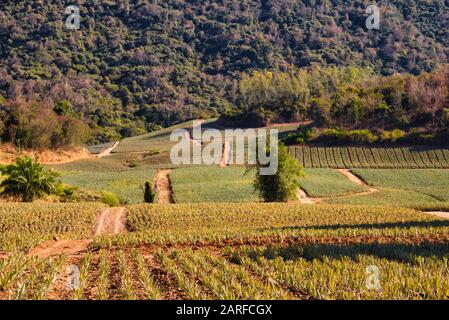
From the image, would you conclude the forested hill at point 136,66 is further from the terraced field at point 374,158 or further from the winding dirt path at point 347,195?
the winding dirt path at point 347,195

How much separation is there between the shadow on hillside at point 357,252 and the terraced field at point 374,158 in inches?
2078

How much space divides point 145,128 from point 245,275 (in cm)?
13082

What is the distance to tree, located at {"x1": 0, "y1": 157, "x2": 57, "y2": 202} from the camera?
37.9 meters

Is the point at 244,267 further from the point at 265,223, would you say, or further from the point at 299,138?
the point at 299,138

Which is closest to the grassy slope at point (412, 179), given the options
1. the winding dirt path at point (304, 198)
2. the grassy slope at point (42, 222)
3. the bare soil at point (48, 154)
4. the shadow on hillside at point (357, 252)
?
the winding dirt path at point (304, 198)

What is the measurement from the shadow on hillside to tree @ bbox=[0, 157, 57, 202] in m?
27.0

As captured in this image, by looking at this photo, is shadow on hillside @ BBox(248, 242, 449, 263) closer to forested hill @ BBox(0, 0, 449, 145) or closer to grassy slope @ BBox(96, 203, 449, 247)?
grassy slope @ BBox(96, 203, 449, 247)

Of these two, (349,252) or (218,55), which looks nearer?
(349,252)

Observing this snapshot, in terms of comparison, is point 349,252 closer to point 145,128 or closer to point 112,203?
point 112,203

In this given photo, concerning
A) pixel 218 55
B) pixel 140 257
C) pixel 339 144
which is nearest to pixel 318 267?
pixel 140 257

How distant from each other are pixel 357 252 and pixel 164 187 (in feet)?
136

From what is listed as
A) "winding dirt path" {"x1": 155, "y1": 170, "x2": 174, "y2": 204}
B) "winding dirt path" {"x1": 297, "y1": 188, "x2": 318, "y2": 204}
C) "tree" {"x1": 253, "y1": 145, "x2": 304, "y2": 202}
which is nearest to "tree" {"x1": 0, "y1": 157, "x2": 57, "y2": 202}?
"winding dirt path" {"x1": 155, "y1": 170, "x2": 174, "y2": 204}

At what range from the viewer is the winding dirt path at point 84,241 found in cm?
1864
